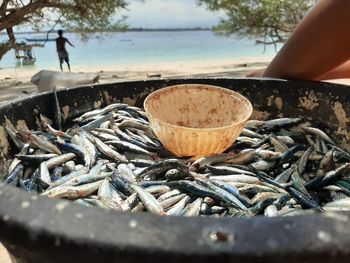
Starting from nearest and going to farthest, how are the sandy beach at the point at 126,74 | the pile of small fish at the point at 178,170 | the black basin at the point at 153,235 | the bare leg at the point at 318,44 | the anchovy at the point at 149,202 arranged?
the black basin at the point at 153,235 → the anchovy at the point at 149,202 → the pile of small fish at the point at 178,170 → the bare leg at the point at 318,44 → the sandy beach at the point at 126,74

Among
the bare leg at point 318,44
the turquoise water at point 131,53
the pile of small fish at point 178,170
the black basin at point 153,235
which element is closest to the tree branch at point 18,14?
the turquoise water at point 131,53

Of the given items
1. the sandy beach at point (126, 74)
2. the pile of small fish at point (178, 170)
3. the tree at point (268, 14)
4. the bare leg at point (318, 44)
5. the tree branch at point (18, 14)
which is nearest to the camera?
the pile of small fish at point (178, 170)

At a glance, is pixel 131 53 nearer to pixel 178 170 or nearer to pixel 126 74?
pixel 126 74

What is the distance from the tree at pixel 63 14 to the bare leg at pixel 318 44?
1198 cm

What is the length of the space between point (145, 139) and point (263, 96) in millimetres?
1076

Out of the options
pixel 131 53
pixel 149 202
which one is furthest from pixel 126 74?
pixel 131 53

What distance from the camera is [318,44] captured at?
3131 mm

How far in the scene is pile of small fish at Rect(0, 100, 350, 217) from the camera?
6.79 ft

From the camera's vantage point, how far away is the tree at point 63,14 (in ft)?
44.6

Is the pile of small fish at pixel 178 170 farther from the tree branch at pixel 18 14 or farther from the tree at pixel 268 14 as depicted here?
the tree at pixel 268 14

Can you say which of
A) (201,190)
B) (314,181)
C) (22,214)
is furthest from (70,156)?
(22,214)

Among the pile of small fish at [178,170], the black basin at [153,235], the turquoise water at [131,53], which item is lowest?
the turquoise water at [131,53]

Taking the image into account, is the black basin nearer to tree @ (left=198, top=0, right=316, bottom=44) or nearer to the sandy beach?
the sandy beach

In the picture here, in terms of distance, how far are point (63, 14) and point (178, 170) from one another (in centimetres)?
1561
